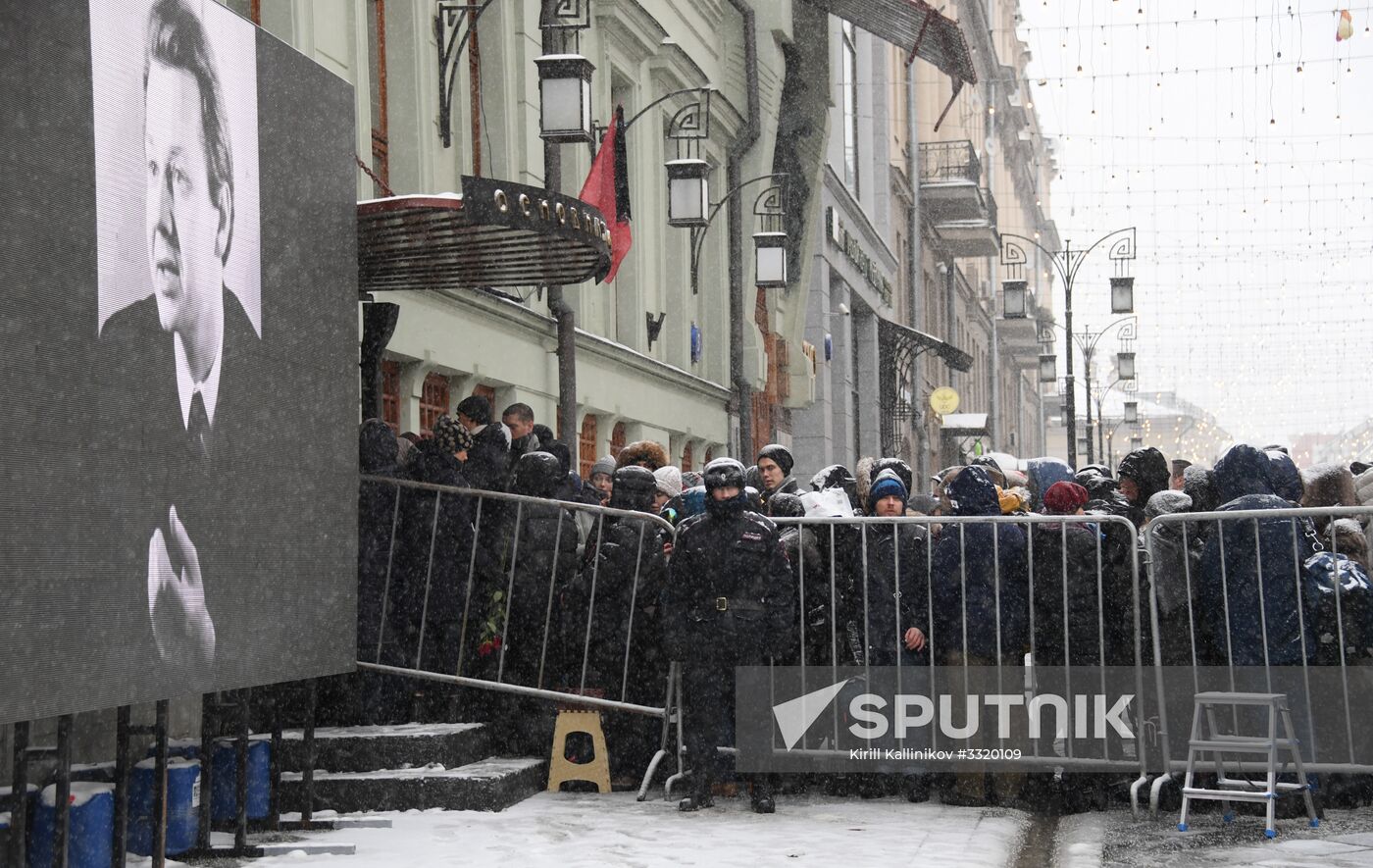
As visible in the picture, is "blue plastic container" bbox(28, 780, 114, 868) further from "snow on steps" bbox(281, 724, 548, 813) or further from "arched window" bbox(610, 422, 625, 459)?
"arched window" bbox(610, 422, 625, 459)

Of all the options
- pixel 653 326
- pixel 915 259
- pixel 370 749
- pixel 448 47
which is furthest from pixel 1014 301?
pixel 370 749

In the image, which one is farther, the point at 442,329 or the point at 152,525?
the point at 442,329

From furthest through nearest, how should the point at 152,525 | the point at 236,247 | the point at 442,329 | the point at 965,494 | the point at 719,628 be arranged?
the point at 442,329
the point at 965,494
the point at 719,628
the point at 236,247
the point at 152,525

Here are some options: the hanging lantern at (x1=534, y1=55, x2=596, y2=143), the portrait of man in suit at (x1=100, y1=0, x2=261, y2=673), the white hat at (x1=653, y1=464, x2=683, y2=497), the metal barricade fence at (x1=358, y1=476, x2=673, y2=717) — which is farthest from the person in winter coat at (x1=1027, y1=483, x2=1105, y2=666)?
the hanging lantern at (x1=534, y1=55, x2=596, y2=143)

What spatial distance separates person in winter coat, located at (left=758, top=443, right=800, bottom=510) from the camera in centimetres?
1158

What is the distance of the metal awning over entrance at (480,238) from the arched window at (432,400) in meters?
4.71

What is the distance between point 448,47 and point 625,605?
24.6 feet

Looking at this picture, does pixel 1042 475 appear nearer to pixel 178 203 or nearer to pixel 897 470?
pixel 897 470

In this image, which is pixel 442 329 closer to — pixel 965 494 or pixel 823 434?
pixel 965 494

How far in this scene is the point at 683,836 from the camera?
349 inches

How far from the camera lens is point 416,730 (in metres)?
9.95

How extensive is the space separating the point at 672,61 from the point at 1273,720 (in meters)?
18.4

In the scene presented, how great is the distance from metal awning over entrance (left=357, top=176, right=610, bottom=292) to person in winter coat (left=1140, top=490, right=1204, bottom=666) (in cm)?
353

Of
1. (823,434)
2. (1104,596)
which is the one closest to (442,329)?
(1104,596)
